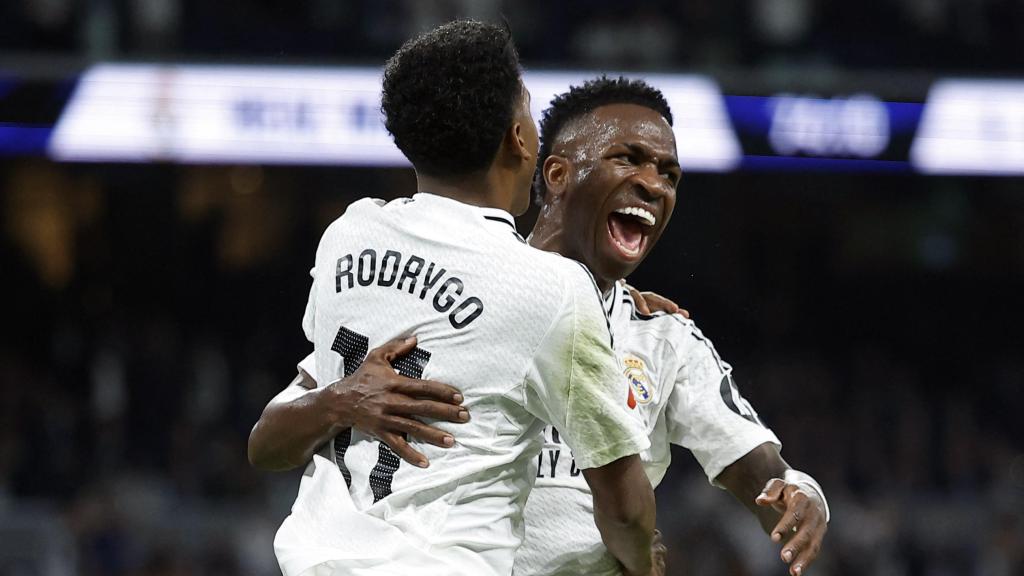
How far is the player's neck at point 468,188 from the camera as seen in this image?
2.01 m

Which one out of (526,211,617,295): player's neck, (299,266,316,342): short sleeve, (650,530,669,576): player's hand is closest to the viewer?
(299,266,316,342): short sleeve

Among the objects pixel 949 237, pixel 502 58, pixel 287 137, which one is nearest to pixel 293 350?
pixel 287 137

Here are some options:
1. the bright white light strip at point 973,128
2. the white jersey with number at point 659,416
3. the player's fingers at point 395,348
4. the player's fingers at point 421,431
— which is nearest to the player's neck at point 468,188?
the player's fingers at point 395,348

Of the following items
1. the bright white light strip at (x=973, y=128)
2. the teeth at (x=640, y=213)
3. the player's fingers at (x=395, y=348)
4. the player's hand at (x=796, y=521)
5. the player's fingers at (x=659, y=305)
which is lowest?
the bright white light strip at (x=973, y=128)

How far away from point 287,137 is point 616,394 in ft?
14.5

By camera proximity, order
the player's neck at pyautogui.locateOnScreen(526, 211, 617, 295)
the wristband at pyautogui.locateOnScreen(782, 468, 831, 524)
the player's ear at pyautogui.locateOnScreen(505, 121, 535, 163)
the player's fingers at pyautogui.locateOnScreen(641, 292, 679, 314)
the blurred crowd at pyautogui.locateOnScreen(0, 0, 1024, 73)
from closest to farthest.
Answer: the player's ear at pyautogui.locateOnScreen(505, 121, 535, 163) → the wristband at pyautogui.locateOnScreen(782, 468, 831, 524) → the player's neck at pyautogui.locateOnScreen(526, 211, 617, 295) → the player's fingers at pyautogui.locateOnScreen(641, 292, 679, 314) → the blurred crowd at pyautogui.locateOnScreen(0, 0, 1024, 73)

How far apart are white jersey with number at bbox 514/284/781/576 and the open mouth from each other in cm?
12

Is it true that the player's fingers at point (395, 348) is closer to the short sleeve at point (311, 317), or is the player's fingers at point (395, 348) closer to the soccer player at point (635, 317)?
the short sleeve at point (311, 317)

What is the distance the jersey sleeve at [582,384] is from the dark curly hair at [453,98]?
0.25 meters

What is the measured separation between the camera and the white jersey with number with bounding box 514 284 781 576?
2.38 metres

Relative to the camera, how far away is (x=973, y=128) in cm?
665

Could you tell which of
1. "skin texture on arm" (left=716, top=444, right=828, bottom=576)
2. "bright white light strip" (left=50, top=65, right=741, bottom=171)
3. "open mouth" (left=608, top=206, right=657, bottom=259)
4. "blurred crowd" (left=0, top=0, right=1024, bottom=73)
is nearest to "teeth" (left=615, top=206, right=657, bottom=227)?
"open mouth" (left=608, top=206, right=657, bottom=259)

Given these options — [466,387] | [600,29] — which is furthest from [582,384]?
[600,29]

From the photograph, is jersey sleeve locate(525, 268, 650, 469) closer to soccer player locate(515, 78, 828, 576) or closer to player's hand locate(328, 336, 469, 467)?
player's hand locate(328, 336, 469, 467)
